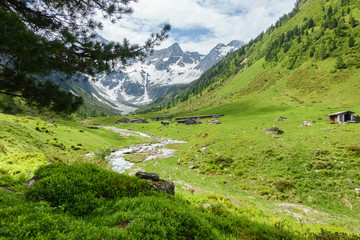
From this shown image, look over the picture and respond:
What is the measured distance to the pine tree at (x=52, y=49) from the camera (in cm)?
708

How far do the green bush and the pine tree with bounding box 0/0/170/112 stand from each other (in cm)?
408

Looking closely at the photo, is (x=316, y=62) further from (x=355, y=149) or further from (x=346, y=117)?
(x=355, y=149)

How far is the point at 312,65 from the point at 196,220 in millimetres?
150549

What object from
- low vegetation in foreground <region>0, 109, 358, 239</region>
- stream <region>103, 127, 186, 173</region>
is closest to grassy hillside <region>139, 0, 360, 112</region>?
stream <region>103, 127, 186, 173</region>

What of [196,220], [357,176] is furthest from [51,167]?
[357,176]

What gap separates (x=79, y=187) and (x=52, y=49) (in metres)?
6.92

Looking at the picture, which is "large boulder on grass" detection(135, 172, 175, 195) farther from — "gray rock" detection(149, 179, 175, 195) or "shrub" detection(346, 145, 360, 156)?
"shrub" detection(346, 145, 360, 156)

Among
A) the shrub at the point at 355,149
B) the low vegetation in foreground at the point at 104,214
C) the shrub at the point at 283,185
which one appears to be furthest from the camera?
the shrub at the point at 355,149

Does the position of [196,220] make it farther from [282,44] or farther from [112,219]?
Answer: [282,44]

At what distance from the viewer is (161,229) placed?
569 centimetres

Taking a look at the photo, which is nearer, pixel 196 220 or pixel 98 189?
pixel 196 220

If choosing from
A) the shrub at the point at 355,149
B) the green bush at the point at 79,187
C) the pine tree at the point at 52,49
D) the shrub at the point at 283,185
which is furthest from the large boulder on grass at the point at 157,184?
the shrub at the point at 355,149

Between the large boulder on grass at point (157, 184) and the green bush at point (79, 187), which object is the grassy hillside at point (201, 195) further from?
the large boulder on grass at point (157, 184)

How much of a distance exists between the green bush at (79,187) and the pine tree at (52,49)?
13.4 ft
